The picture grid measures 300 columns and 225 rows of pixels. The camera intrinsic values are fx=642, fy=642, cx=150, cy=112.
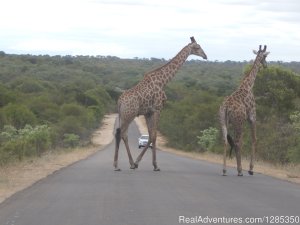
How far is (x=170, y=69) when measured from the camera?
788 inches

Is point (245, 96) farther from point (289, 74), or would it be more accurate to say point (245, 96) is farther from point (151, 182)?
point (289, 74)

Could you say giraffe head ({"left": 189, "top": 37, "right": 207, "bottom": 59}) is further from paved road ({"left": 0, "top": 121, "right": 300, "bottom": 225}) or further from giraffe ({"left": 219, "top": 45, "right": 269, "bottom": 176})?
paved road ({"left": 0, "top": 121, "right": 300, "bottom": 225})

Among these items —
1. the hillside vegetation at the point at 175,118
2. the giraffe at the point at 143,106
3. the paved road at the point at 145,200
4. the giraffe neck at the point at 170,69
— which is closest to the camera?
the paved road at the point at 145,200

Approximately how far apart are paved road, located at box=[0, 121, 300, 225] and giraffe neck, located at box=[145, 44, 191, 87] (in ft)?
13.7

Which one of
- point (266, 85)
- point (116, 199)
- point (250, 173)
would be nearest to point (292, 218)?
point (116, 199)

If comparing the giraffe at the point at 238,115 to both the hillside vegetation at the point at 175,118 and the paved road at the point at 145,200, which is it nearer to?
the paved road at the point at 145,200

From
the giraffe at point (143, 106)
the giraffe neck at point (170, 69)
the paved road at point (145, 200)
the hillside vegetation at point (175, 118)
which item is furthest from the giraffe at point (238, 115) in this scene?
the hillside vegetation at point (175, 118)

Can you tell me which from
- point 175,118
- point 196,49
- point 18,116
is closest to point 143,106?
point 196,49

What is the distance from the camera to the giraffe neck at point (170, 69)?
19609 millimetres

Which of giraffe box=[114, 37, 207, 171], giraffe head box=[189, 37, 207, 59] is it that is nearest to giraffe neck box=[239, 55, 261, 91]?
giraffe head box=[189, 37, 207, 59]

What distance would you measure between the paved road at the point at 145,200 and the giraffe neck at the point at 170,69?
13.7ft

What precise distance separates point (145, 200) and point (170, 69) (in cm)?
911

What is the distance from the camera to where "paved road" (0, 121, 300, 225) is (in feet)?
31.7

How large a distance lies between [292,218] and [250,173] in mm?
8475
